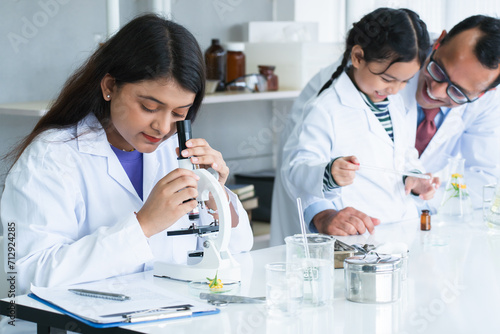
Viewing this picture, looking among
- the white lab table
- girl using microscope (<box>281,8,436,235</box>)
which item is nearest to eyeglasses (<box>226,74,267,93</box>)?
girl using microscope (<box>281,8,436,235</box>)

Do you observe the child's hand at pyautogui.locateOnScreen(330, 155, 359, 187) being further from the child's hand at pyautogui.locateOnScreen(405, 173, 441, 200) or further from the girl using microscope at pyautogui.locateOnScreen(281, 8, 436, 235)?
the child's hand at pyautogui.locateOnScreen(405, 173, 441, 200)

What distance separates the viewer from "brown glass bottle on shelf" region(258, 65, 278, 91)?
11.1ft

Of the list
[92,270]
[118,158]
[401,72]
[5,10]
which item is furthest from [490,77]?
[5,10]

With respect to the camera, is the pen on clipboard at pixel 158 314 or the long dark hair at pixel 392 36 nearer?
the pen on clipboard at pixel 158 314

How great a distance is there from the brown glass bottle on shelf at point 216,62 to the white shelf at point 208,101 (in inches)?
5.5

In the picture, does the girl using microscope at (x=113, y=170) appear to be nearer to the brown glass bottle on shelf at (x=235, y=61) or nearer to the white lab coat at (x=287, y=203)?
the white lab coat at (x=287, y=203)

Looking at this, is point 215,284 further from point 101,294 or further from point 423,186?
point 423,186

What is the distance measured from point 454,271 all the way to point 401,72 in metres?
0.80

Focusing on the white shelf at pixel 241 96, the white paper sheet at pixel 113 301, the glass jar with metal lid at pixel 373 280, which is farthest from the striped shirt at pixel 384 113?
the white paper sheet at pixel 113 301

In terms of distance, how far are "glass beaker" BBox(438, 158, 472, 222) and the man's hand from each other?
0.94 ft

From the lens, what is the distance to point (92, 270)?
5.02 feet

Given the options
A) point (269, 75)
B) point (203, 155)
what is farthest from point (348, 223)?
point (269, 75)

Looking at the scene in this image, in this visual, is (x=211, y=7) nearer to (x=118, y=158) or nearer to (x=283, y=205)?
(x=283, y=205)

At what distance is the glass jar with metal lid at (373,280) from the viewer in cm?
139
